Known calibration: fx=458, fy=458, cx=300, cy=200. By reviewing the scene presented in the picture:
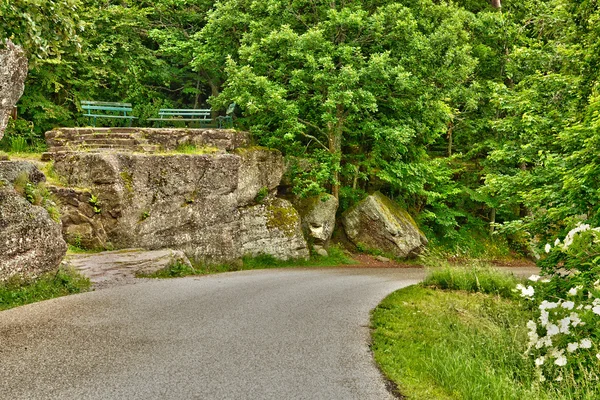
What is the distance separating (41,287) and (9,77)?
4068 mm

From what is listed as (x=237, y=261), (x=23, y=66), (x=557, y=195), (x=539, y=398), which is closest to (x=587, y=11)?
(x=557, y=195)

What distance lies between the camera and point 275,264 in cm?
1658

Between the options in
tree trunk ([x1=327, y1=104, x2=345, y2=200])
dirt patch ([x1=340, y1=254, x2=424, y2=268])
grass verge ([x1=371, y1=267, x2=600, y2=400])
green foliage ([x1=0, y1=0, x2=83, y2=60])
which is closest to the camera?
grass verge ([x1=371, y1=267, x2=600, y2=400])

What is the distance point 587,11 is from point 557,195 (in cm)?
323

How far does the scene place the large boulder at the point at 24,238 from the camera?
8109 mm

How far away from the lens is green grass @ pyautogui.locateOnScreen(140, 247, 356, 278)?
11.8 m

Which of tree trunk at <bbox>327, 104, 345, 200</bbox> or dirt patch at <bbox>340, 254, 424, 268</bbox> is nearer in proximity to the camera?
dirt patch at <bbox>340, 254, 424, 268</bbox>

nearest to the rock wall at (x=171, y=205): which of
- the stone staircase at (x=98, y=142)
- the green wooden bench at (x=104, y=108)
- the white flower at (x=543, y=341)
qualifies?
the stone staircase at (x=98, y=142)

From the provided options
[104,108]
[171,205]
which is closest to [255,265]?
[171,205]

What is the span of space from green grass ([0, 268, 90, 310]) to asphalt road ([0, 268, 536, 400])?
48 cm

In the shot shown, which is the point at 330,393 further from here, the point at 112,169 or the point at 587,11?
the point at 112,169

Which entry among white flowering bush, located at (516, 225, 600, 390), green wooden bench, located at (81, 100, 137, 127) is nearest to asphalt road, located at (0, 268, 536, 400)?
white flowering bush, located at (516, 225, 600, 390)

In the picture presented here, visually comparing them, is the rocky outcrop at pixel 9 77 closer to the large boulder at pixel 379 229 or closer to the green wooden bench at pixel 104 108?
the green wooden bench at pixel 104 108

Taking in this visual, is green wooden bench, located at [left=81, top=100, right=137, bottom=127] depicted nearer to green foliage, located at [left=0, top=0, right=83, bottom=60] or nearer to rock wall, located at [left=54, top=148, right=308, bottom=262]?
rock wall, located at [left=54, top=148, right=308, bottom=262]
